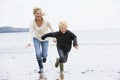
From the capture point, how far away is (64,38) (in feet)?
45.6

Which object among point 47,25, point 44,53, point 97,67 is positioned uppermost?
point 47,25

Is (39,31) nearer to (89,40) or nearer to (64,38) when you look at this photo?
(64,38)

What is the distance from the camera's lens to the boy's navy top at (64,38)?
1382cm

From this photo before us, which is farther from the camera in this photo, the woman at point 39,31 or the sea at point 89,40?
the sea at point 89,40

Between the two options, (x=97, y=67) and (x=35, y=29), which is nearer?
(x=35, y=29)

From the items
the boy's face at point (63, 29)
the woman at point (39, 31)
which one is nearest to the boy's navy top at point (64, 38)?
the boy's face at point (63, 29)

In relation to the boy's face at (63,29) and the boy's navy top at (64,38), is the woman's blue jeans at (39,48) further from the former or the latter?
the boy's face at (63,29)

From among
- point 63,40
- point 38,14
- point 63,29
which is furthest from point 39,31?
point 63,29

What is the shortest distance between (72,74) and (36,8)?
3.47 metres

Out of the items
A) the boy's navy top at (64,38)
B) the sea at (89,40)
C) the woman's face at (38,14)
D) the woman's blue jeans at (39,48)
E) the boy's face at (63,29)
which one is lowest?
the sea at (89,40)

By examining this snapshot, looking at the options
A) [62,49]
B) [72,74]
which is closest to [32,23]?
[62,49]

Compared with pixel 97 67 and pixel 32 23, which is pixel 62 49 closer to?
pixel 32 23

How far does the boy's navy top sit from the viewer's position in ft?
45.3

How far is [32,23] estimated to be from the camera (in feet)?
48.4
